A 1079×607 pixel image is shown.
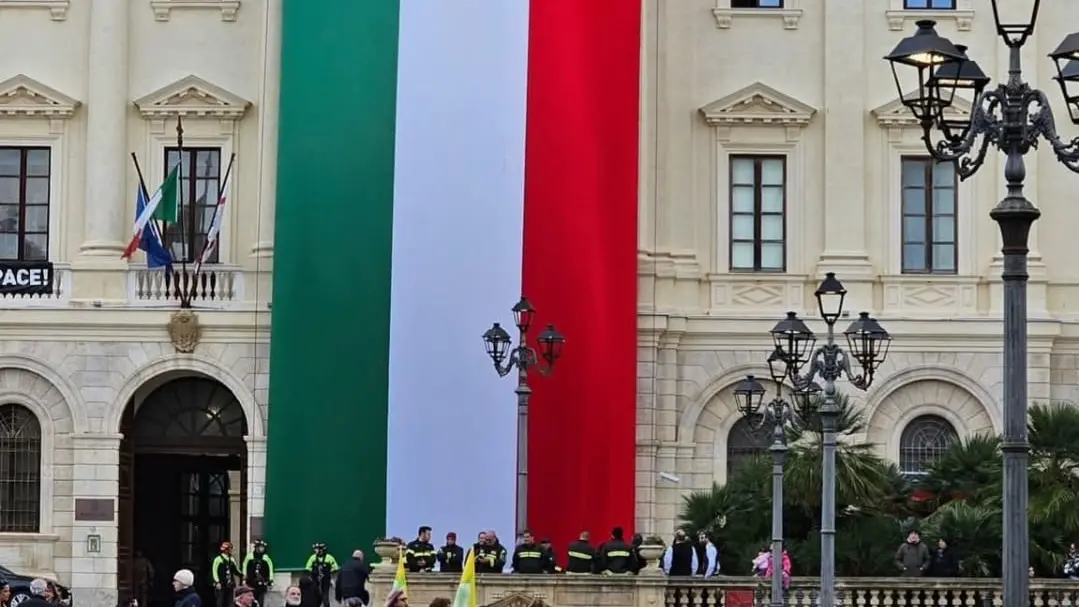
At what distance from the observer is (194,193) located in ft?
148

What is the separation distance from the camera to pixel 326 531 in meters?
40.9

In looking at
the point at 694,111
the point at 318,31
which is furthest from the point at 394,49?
the point at 694,111

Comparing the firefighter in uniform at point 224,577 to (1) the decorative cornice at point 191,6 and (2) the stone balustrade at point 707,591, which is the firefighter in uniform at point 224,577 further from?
(1) the decorative cornice at point 191,6

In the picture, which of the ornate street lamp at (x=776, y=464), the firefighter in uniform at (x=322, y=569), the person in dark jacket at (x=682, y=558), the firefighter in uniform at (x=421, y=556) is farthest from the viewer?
the firefighter in uniform at (x=322, y=569)

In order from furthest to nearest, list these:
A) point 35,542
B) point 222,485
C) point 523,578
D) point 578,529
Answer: point 222,485 < point 35,542 < point 578,529 < point 523,578

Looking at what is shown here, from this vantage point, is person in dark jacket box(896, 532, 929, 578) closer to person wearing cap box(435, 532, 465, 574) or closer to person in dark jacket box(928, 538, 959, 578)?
person in dark jacket box(928, 538, 959, 578)

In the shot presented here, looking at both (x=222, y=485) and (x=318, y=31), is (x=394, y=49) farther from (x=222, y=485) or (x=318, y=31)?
(x=222, y=485)

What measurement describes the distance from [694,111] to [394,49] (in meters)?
5.69

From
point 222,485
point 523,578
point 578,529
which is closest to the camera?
point 523,578

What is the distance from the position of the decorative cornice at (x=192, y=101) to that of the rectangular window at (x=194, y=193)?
2.22 feet

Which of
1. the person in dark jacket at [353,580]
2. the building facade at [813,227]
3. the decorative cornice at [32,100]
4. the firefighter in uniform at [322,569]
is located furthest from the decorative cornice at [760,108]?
the person in dark jacket at [353,580]

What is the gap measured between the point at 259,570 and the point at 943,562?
37.4 feet

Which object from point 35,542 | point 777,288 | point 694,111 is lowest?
point 35,542

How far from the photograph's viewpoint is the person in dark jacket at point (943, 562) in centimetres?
3247
